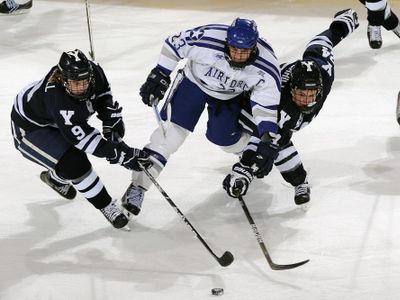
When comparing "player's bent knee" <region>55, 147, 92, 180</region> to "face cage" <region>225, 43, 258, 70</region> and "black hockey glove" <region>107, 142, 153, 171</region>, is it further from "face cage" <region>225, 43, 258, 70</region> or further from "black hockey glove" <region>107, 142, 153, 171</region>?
"face cage" <region>225, 43, 258, 70</region>

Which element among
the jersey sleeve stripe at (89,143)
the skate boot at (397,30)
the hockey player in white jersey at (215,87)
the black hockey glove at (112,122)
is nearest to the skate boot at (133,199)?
the hockey player in white jersey at (215,87)

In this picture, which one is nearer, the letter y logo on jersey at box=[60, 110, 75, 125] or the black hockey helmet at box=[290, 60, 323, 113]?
the letter y logo on jersey at box=[60, 110, 75, 125]

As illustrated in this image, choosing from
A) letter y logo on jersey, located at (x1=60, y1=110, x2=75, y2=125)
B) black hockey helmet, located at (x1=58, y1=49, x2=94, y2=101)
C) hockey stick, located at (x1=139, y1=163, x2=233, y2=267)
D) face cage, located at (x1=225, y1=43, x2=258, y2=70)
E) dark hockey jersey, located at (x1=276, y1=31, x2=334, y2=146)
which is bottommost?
hockey stick, located at (x1=139, y1=163, x2=233, y2=267)

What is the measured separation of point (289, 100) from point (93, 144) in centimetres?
86

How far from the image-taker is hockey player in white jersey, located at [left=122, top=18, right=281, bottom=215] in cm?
365

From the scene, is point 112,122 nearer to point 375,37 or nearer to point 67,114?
point 67,114

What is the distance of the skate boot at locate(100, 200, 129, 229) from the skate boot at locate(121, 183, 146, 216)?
6cm

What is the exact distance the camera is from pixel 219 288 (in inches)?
128

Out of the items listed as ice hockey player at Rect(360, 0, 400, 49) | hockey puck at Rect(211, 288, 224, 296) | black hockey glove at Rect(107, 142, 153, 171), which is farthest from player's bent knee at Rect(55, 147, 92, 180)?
ice hockey player at Rect(360, 0, 400, 49)

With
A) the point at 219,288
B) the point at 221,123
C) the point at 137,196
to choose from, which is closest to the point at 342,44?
the point at 221,123

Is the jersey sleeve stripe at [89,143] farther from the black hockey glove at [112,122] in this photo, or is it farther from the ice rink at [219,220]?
the ice rink at [219,220]

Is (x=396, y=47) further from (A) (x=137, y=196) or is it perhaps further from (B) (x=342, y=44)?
(A) (x=137, y=196)

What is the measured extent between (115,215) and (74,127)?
0.44 meters

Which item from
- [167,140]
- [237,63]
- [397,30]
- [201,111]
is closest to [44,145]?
[167,140]
